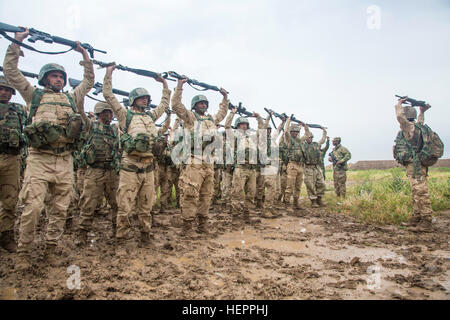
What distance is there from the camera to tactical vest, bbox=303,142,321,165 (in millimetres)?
8906

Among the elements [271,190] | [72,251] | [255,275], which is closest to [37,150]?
[72,251]

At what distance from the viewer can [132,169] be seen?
160 inches

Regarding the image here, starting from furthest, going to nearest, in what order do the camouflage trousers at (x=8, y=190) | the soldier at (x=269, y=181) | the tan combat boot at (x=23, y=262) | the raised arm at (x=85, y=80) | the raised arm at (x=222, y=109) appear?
the soldier at (x=269, y=181), the raised arm at (x=222, y=109), the raised arm at (x=85, y=80), the camouflage trousers at (x=8, y=190), the tan combat boot at (x=23, y=262)

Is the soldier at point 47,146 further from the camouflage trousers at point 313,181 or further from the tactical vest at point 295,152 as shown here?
the camouflage trousers at point 313,181

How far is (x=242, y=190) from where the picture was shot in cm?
659

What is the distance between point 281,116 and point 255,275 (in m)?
6.11

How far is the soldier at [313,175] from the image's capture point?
8.95 metres

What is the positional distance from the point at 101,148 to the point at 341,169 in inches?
361

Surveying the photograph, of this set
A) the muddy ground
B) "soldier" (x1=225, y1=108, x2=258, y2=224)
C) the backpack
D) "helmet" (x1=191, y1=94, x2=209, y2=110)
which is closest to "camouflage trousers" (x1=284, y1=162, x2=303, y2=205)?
"soldier" (x1=225, y1=108, x2=258, y2=224)

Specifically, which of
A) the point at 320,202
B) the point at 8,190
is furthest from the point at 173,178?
the point at 8,190

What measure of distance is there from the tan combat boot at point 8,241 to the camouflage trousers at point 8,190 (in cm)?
7

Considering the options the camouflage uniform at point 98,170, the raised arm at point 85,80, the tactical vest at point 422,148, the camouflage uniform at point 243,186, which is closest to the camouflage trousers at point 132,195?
the camouflage uniform at point 98,170

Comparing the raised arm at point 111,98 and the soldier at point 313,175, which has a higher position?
the raised arm at point 111,98

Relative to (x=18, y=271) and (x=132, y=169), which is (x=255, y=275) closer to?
(x=132, y=169)
